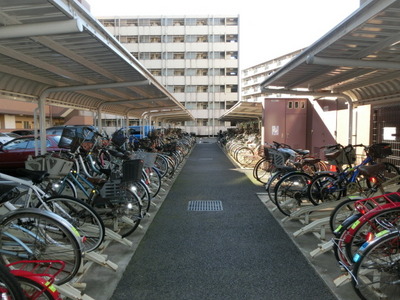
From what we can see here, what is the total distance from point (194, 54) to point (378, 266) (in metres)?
46.0

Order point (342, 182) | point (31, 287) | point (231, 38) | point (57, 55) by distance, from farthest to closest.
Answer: point (231, 38) < point (342, 182) < point (57, 55) < point (31, 287)

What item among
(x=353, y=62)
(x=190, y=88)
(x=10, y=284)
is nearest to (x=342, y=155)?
(x=353, y=62)

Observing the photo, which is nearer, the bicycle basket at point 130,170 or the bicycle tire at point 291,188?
the bicycle basket at point 130,170

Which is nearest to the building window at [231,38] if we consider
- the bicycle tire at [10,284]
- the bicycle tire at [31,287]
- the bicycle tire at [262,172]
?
the bicycle tire at [262,172]

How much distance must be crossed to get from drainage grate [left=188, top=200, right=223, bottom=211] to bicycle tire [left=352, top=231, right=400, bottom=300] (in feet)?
10.8

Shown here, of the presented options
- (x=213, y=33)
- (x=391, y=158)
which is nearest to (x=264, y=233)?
(x=391, y=158)

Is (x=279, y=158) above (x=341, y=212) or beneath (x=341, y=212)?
above

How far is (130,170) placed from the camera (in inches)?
161

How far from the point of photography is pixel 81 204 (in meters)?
3.42

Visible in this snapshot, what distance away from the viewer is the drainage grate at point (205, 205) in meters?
5.74

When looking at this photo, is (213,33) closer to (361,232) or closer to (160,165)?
(160,165)

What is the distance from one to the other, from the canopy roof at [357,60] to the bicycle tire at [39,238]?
3.43m

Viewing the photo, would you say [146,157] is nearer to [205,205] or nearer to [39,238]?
[205,205]

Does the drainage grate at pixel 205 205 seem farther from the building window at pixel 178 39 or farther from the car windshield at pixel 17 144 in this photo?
the building window at pixel 178 39
